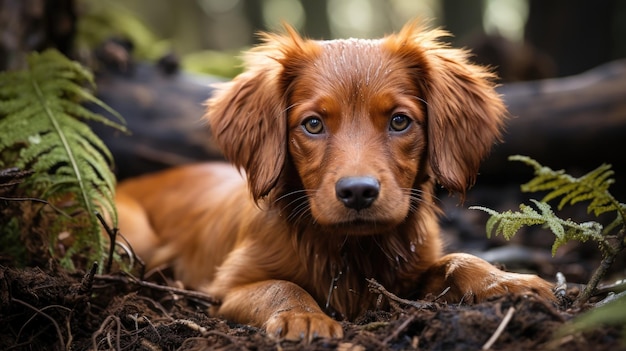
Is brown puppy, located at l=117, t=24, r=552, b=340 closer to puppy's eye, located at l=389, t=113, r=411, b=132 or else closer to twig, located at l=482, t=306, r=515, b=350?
puppy's eye, located at l=389, t=113, r=411, b=132

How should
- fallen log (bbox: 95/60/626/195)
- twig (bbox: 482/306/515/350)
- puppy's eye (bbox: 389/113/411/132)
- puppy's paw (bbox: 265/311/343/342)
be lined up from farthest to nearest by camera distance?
1. fallen log (bbox: 95/60/626/195)
2. puppy's eye (bbox: 389/113/411/132)
3. puppy's paw (bbox: 265/311/343/342)
4. twig (bbox: 482/306/515/350)

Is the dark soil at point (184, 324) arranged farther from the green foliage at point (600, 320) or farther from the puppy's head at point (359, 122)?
the puppy's head at point (359, 122)

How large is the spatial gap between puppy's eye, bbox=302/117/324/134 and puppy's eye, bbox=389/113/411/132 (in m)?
0.36

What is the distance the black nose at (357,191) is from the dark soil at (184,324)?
0.50 metres

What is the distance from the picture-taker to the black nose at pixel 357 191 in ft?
10.0

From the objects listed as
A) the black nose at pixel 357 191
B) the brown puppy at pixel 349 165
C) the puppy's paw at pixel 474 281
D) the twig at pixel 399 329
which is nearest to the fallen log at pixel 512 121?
the brown puppy at pixel 349 165

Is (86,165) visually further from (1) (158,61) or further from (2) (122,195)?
(1) (158,61)

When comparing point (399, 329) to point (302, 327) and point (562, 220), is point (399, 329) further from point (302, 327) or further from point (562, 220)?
point (562, 220)

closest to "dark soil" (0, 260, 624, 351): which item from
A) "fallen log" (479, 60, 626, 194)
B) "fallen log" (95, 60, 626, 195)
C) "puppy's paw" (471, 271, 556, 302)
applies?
"puppy's paw" (471, 271, 556, 302)

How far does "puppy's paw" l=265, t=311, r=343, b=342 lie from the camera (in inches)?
107

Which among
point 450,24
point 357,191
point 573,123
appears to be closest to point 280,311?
point 357,191

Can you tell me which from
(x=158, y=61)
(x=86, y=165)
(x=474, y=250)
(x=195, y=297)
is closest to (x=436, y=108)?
(x=195, y=297)

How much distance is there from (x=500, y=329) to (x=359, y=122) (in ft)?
4.58

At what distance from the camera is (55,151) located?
4035 millimetres
